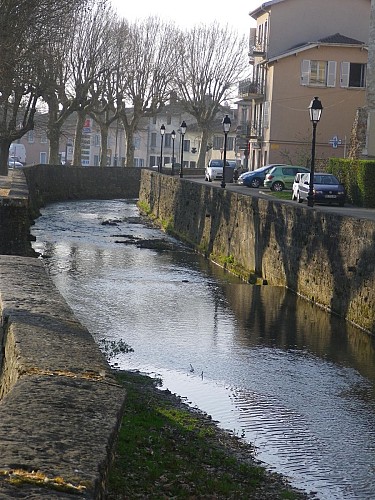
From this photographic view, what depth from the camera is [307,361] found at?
15539mm

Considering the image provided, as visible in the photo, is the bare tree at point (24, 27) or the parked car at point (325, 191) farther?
the parked car at point (325, 191)

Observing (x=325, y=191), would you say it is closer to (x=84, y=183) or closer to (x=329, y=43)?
(x=329, y=43)

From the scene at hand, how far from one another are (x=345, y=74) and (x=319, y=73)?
5.13 ft

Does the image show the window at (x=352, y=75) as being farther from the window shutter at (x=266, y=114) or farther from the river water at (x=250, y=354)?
the river water at (x=250, y=354)

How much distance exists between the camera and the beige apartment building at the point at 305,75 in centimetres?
6406

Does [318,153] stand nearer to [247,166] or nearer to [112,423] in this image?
[247,166]

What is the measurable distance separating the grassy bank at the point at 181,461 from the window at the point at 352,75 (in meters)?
54.4

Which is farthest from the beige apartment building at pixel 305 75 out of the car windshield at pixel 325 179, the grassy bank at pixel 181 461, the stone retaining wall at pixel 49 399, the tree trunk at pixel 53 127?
the stone retaining wall at pixel 49 399

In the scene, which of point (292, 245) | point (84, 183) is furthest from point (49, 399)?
point (84, 183)

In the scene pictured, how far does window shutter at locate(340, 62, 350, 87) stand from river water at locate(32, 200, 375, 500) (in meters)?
→ 36.2

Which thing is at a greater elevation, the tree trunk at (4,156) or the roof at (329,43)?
the roof at (329,43)

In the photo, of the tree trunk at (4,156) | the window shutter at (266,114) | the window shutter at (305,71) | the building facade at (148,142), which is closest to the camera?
the tree trunk at (4,156)

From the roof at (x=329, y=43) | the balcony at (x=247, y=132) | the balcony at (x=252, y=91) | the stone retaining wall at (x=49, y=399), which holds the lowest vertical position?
the stone retaining wall at (x=49, y=399)

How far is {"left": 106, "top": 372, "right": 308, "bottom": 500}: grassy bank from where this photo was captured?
779 centimetres
